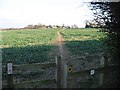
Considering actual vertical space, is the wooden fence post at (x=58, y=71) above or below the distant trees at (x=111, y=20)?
below

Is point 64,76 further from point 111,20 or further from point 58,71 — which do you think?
point 111,20

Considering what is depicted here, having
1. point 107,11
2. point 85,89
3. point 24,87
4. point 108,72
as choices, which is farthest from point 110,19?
point 24,87

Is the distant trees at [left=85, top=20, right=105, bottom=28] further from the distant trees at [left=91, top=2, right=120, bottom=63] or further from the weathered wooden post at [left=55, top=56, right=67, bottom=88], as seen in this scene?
the weathered wooden post at [left=55, top=56, right=67, bottom=88]

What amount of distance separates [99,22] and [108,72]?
1303 millimetres

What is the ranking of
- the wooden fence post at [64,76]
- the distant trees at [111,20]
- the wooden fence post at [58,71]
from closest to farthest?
the wooden fence post at [64,76], the wooden fence post at [58,71], the distant trees at [111,20]

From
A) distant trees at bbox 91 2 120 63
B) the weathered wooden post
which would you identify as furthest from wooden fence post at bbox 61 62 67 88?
distant trees at bbox 91 2 120 63

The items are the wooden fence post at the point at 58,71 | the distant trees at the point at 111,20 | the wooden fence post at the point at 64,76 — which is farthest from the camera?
the distant trees at the point at 111,20

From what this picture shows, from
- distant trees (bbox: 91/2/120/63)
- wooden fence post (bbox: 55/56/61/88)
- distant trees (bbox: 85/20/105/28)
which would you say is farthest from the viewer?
distant trees (bbox: 85/20/105/28)

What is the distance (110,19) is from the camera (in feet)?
22.6

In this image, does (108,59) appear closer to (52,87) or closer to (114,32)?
(114,32)

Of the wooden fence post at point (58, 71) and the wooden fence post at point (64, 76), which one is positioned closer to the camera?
the wooden fence post at point (64, 76)

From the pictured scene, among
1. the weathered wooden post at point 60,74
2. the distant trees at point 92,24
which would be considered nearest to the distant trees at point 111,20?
the distant trees at point 92,24

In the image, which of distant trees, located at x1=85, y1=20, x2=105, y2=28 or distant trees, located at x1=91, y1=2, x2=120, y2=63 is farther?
distant trees, located at x1=85, y1=20, x2=105, y2=28

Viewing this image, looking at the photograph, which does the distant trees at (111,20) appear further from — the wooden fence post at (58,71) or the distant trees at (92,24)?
the wooden fence post at (58,71)
